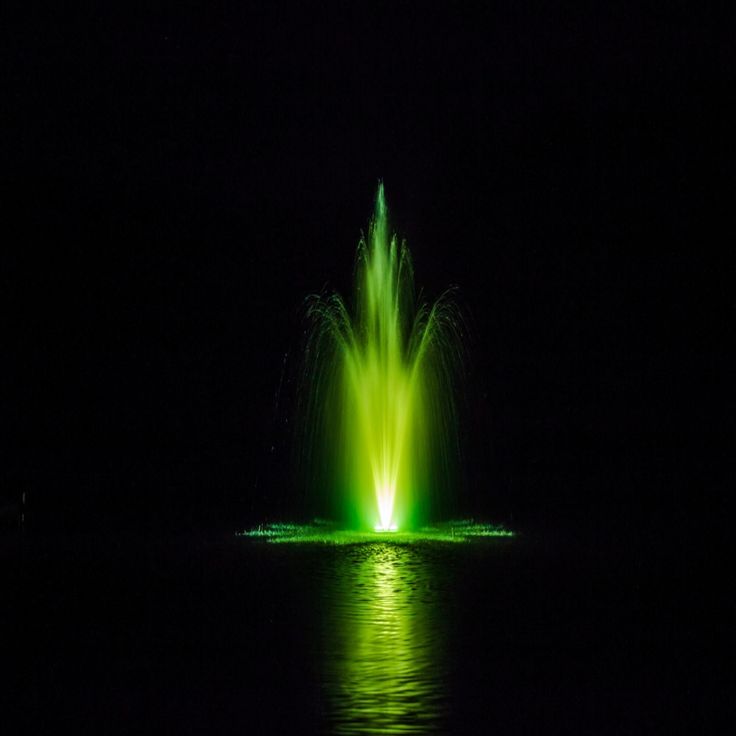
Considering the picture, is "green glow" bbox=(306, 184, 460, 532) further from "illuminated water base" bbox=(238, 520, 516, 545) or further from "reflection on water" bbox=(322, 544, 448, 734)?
"reflection on water" bbox=(322, 544, 448, 734)

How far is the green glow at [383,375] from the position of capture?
25.3 m

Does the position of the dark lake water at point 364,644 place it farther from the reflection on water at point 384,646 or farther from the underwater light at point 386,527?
the underwater light at point 386,527

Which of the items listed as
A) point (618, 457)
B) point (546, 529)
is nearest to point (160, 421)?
point (618, 457)

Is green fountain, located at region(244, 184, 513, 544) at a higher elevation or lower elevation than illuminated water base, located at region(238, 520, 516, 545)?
higher

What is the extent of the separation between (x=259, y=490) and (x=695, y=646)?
27.3m

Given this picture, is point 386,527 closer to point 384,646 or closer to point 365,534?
point 365,534

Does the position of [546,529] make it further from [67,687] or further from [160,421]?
[160,421]

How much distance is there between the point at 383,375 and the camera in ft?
86.8

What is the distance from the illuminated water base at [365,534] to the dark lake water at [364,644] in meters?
2.47

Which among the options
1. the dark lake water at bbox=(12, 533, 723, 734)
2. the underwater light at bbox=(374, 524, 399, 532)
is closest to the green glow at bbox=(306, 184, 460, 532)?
the underwater light at bbox=(374, 524, 399, 532)

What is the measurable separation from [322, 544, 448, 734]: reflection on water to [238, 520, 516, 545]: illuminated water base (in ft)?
11.4

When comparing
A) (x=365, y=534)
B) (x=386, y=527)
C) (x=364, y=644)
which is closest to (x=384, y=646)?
(x=364, y=644)

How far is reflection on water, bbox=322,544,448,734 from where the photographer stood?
8429 mm

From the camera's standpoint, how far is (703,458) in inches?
1810
